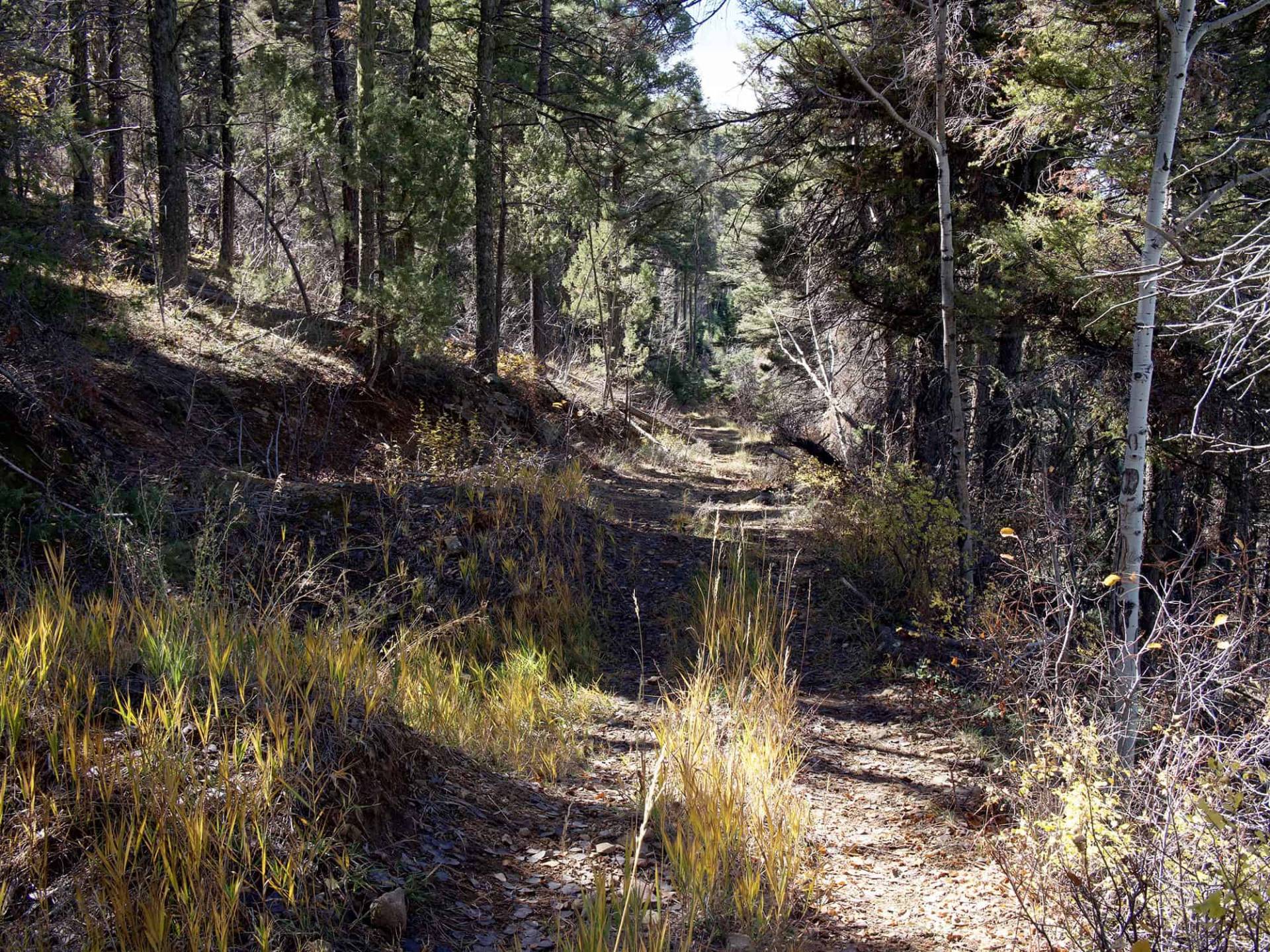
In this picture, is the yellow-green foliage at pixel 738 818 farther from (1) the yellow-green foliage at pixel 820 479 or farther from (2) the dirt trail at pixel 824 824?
(1) the yellow-green foliage at pixel 820 479

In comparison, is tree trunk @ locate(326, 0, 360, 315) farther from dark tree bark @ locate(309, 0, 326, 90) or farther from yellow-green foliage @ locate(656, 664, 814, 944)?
yellow-green foliage @ locate(656, 664, 814, 944)

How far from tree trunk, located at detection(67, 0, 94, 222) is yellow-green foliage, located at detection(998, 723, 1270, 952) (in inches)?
379

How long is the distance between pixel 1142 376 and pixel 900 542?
3.28 m

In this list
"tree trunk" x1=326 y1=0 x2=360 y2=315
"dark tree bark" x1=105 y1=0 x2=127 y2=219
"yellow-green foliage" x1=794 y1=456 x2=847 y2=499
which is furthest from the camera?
"dark tree bark" x1=105 y1=0 x2=127 y2=219

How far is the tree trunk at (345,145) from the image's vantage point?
1101 cm

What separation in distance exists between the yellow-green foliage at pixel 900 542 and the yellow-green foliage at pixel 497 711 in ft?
9.48

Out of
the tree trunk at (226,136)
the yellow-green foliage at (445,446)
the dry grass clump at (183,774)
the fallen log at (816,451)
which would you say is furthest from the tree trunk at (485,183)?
the dry grass clump at (183,774)

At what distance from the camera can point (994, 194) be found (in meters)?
8.56

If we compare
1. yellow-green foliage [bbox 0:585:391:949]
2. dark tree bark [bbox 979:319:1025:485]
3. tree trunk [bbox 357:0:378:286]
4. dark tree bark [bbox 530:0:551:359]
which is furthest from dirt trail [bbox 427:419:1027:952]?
dark tree bark [bbox 530:0:551:359]

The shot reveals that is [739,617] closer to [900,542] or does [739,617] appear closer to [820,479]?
[900,542]

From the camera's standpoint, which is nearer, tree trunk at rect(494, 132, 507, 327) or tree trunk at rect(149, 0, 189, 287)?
tree trunk at rect(149, 0, 189, 287)

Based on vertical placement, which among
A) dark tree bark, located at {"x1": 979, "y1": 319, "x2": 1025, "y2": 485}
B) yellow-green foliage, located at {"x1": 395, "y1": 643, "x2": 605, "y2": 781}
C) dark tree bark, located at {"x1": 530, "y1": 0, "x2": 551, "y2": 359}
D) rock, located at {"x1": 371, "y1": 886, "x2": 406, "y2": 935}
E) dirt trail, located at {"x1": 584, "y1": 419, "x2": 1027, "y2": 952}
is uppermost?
dark tree bark, located at {"x1": 530, "y1": 0, "x2": 551, "y2": 359}

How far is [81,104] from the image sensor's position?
1342 cm

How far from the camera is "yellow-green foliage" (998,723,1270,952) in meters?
2.19
